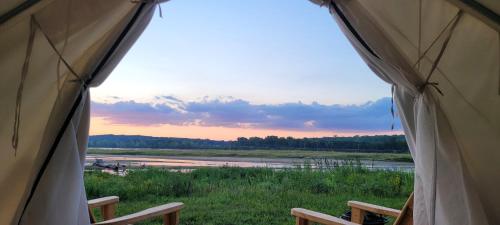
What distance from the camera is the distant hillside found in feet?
30.5

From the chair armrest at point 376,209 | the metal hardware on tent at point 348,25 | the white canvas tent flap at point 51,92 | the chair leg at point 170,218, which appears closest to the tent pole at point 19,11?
the white canvas tent flap at point 51,92

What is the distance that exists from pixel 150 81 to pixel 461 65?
6506 mm

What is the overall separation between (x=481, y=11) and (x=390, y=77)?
72cm

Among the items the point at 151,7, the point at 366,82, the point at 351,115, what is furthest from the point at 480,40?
the point at 351,115

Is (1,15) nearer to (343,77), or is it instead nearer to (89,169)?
(343,77)

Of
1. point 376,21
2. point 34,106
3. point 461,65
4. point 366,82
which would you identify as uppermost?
point 366,82

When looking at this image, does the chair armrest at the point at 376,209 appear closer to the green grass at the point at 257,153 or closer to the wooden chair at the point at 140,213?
the wooden chair at the point at 140,213

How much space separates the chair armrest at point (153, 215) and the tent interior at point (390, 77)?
0.26 meters

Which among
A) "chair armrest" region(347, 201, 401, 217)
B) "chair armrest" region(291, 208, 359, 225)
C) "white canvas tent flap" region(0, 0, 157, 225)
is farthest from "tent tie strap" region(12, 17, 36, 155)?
"chair armrest" region(347, 201, 401, 217)

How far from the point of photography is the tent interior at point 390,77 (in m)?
2.19

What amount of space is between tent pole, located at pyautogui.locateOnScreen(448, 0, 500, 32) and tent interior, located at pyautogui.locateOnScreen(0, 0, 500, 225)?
27 cm

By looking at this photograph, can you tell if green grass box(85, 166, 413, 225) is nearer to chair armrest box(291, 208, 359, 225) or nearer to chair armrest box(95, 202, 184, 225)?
chair armrest box(95, 202, 184, 225)

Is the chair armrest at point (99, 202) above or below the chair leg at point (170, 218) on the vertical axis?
above

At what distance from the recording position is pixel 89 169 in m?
8.78
